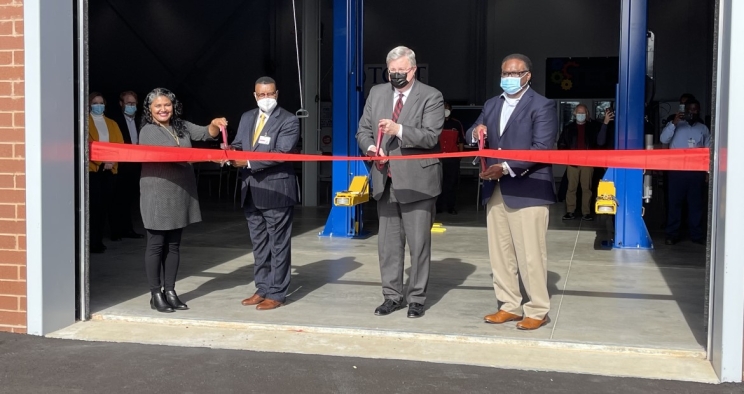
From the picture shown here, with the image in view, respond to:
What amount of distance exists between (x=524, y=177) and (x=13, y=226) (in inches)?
130

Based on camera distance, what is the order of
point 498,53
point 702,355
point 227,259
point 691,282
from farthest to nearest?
point 498,53
point 227,259
point 691,282
point 702,355

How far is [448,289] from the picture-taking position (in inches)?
276

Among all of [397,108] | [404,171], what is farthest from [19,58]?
[404,171]

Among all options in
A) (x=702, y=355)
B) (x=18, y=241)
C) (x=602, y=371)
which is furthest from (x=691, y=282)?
(x=18, y=241)

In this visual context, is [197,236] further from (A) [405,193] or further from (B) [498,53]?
(B) [498,53]

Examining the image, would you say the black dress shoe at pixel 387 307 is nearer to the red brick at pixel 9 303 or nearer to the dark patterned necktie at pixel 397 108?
the dark patterned necktie at pixel 397 108

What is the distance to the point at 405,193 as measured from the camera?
5.77 m

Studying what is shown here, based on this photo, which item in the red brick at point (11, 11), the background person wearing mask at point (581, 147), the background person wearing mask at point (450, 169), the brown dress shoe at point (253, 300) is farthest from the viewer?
the background person wearing mask at point (450, 169)

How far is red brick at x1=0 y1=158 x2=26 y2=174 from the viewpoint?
5379 millimetres

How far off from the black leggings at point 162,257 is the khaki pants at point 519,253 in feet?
7.41

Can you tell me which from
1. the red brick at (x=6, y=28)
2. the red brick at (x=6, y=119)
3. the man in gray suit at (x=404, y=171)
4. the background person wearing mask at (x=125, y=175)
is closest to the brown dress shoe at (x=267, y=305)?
the man in gray suit at (x=404, y=171)

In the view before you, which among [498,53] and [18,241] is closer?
[18,241]

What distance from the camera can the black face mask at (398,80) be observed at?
5.74m

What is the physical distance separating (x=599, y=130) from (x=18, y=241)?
916 centimetres
